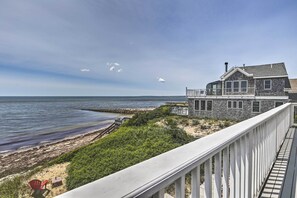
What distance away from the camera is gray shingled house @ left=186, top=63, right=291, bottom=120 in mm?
16594

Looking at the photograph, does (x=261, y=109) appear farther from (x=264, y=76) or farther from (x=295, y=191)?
(x=295, y=191)

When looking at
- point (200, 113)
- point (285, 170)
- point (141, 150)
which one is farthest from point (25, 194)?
point (200, 113)

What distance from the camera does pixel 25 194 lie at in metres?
5.66

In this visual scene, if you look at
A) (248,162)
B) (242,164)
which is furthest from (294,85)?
(242,164)

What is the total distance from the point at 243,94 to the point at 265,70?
116 inches

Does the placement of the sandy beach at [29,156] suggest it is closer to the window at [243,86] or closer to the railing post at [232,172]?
the railing post at [232,172]

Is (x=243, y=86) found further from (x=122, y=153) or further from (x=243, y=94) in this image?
(x=122, y=153)

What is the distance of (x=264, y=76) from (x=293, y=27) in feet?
32.1

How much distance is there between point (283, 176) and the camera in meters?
2.63

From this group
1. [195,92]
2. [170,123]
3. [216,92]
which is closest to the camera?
[170,123]

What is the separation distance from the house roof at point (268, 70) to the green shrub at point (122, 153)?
522 inches

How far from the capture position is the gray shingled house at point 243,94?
54.4ft

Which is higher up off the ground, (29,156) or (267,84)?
(267,84)

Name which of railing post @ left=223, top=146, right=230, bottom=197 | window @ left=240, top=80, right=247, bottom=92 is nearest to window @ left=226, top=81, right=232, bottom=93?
window @ left=240, top=80, right=247, bottom=92
